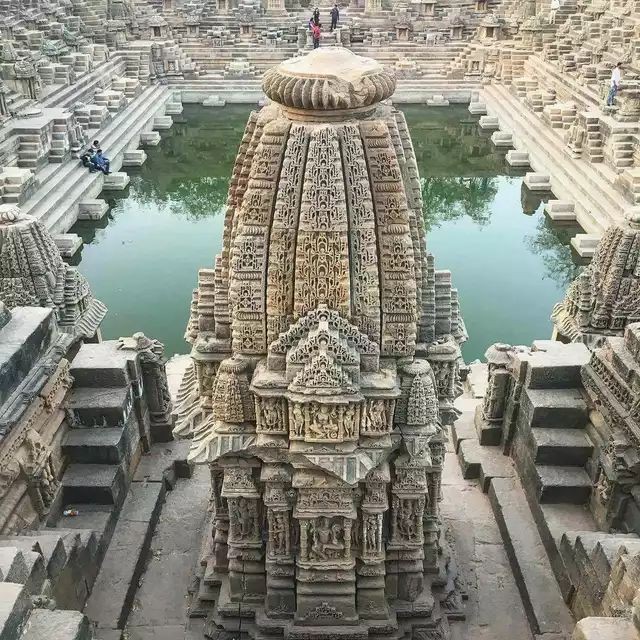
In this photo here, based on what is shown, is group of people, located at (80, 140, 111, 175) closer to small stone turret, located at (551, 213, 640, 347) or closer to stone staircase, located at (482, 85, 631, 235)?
stone staircase, located at (482, 85, 631, 235)

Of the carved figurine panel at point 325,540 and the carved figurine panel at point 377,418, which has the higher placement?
the carved figurine panel at point 377,418

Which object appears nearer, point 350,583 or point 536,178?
point 350,583

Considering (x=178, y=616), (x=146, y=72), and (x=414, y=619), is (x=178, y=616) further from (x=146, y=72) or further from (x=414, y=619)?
(x=146, y=72)

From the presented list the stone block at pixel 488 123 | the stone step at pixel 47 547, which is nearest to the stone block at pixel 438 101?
the stone block at pixel 488 123

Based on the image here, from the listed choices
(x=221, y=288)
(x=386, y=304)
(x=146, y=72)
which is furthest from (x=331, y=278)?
(x=146, y=72)

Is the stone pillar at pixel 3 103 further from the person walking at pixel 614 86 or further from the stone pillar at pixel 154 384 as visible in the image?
the person walking at pixel 614 86

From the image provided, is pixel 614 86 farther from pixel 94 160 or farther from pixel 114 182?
pixel 94 160
